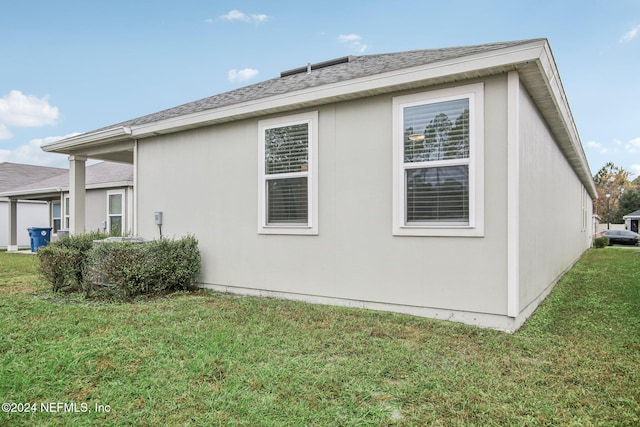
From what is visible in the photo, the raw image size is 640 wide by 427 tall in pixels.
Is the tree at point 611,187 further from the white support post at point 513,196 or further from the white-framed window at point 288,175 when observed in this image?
the white-framed window at point 288,175

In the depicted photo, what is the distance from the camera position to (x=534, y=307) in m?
4.98

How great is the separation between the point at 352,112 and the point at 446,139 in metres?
1.31

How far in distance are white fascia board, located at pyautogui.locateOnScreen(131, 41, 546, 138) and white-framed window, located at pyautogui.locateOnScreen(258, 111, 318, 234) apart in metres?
0.28

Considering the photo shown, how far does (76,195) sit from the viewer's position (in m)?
8.48

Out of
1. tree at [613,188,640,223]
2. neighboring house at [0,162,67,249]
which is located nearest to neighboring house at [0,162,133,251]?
neighboring house at [0,162,67,249]

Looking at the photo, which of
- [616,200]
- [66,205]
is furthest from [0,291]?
[616,200]

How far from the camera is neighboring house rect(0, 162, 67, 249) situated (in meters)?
19.2

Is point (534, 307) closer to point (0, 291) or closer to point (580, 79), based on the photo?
point (0, 291)

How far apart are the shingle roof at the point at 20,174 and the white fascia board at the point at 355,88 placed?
59.1 ft

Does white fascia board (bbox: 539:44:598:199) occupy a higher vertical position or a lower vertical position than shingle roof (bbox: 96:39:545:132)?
lower

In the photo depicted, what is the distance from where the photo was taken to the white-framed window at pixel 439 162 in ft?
13.5

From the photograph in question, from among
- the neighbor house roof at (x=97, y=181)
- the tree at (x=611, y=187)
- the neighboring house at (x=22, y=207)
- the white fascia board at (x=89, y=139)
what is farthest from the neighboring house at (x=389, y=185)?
the tree at (x=611, y=187)

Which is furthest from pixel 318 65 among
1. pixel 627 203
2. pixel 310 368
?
pixel 627 203

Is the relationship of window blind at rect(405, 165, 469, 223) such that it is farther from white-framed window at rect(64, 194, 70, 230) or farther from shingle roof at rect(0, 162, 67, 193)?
shingle roof at rect(0, 162, 67, 193)
